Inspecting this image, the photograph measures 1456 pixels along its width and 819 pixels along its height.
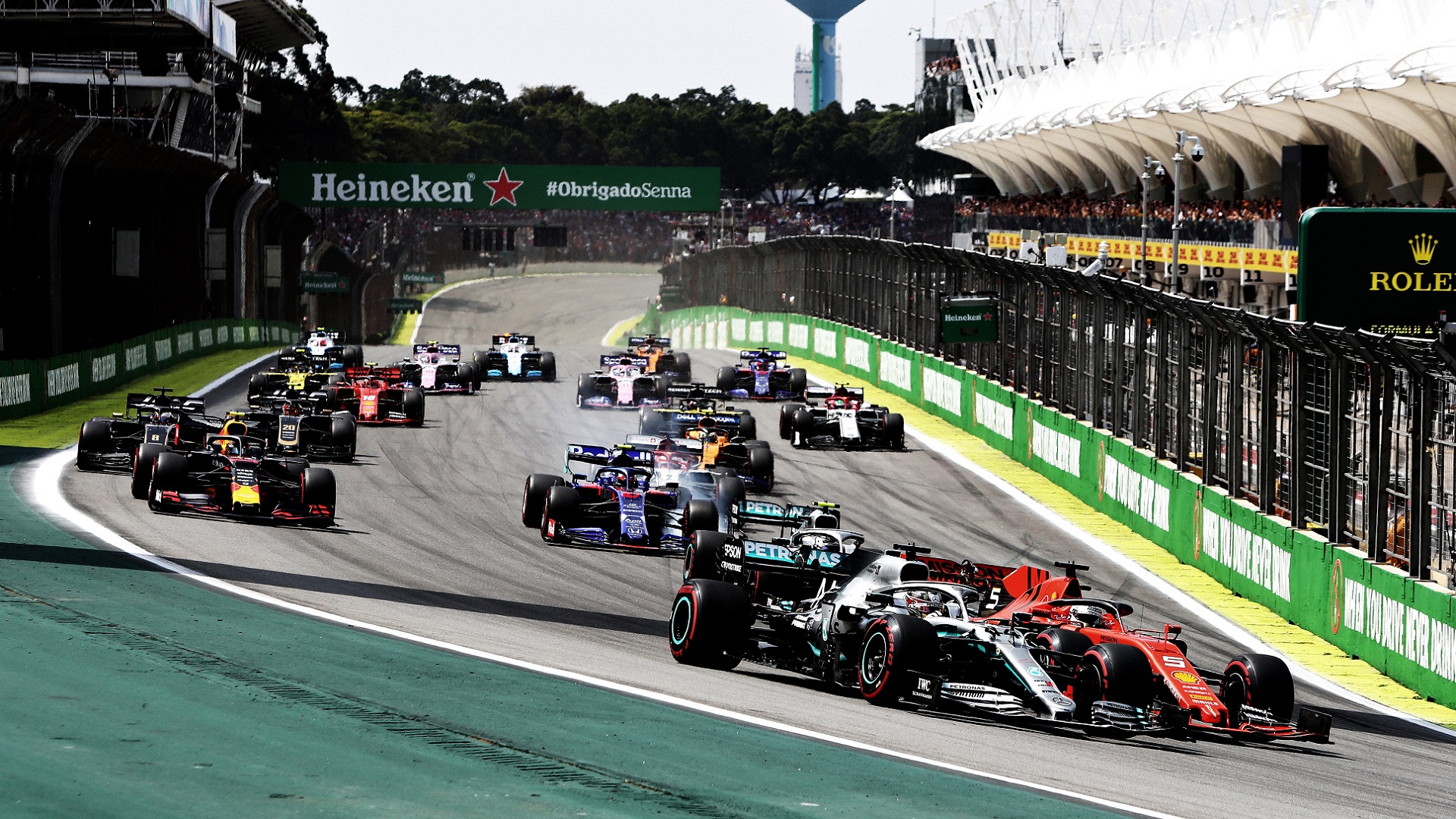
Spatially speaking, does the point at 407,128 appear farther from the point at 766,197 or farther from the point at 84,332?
the point at 84,332

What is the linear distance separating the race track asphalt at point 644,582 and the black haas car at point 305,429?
18.5 inches

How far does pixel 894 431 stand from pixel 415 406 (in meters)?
7.89

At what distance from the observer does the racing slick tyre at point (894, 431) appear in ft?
95.3

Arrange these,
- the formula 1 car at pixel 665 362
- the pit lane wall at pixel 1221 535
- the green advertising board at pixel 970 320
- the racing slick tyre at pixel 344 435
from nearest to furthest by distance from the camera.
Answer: the pit lane wall at pixel 1221 535
the racing slick tyre at pixel 344 435
the green advertising board at pixel 970 320
the formula 1 car at pixel 665 362

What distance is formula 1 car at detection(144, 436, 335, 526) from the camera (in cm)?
1920

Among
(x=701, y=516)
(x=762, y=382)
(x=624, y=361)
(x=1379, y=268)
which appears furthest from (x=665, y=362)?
(x=701, y=516)

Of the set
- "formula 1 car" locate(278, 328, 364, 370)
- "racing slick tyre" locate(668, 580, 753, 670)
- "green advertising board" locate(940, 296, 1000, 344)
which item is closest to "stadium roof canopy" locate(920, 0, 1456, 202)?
"green advertising board" locate(940, 296, 1000, 344)

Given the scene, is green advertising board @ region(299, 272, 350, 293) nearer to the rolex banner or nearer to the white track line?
the white track line

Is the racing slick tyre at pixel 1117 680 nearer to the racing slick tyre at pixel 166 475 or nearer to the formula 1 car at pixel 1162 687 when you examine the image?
the formula 1 car at pixel 1162 687

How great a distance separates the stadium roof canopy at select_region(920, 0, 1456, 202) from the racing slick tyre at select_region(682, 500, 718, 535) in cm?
2882

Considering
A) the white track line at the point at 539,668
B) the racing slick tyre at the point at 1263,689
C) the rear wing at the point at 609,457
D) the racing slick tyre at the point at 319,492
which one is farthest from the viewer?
the rear wing at the point at 609,457

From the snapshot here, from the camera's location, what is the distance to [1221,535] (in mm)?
19562

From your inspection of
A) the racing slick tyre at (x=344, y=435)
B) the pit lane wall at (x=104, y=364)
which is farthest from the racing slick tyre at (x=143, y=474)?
the pit lane wall at (x=104, y=364)

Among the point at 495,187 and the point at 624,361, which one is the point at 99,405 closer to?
the point at 624,361
